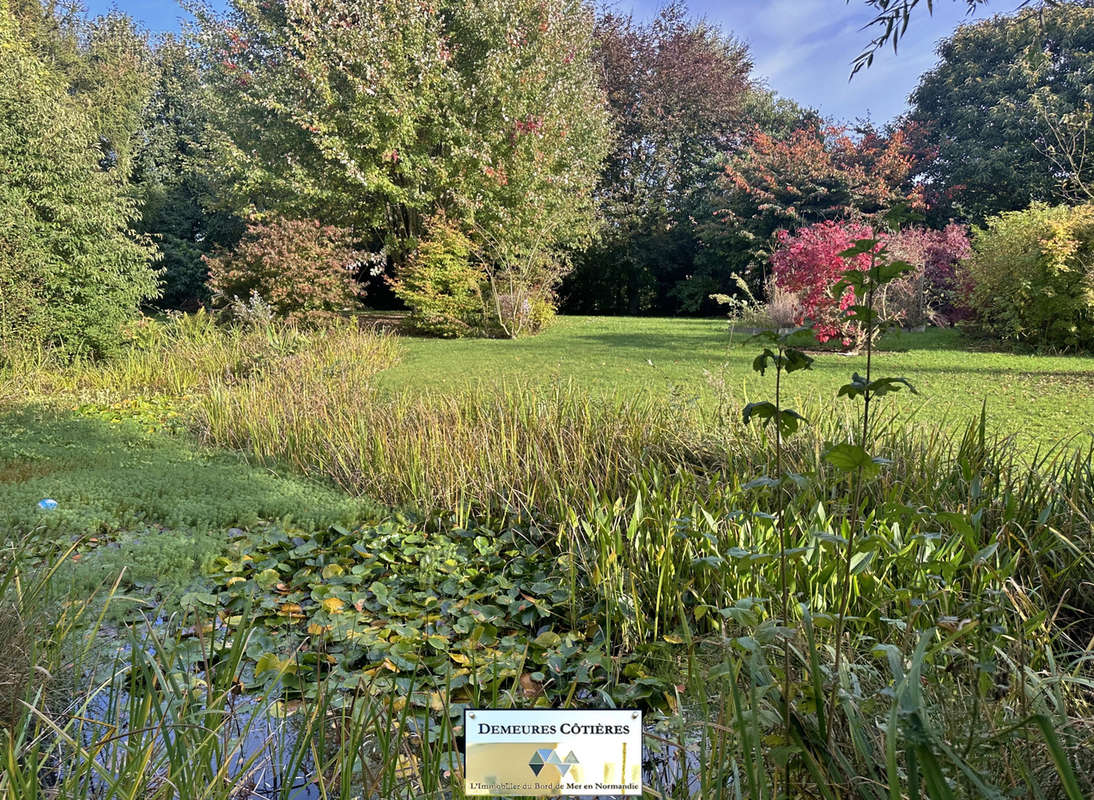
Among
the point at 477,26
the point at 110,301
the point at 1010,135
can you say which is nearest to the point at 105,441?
the point at 110,301

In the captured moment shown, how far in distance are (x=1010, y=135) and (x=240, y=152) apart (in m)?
17.1

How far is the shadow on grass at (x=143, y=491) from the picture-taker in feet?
10.6

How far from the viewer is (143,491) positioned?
356 cm

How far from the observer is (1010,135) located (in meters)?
15.9

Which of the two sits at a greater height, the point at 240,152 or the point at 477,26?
the point at 477,26

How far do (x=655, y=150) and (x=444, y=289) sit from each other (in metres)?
11.6

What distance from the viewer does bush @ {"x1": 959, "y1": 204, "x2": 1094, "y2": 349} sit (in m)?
8.47

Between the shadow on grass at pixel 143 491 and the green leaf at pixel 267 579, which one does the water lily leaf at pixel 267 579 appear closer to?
the green leaf at pixel 267 579

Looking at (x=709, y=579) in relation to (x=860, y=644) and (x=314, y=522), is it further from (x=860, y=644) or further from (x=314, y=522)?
(x=314, y=522)

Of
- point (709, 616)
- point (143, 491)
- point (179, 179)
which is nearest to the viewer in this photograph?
point (709, 616)

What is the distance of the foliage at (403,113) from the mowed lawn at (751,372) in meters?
3.47

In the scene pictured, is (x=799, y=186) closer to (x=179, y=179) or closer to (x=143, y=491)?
(x=143, y=491)

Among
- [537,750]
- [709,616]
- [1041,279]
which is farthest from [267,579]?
[1041,279]

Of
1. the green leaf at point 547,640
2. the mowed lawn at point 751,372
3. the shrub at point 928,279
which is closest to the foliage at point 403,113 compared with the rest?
the mowed lawn at point 751,372
